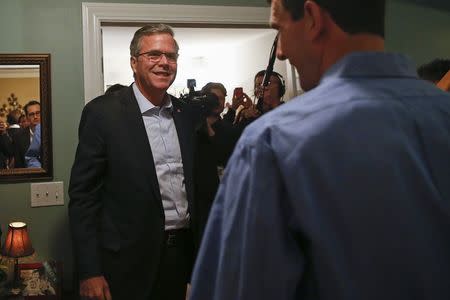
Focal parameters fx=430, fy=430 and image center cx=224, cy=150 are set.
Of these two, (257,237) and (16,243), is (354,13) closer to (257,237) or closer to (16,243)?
(257,237)

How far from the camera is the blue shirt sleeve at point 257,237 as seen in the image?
1.45 ft

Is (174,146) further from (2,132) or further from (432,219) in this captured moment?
(432,219)

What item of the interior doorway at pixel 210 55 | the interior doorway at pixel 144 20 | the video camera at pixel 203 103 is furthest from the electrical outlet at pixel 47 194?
the interior doorway at pixel 210 55

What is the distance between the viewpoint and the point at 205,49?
487 cm

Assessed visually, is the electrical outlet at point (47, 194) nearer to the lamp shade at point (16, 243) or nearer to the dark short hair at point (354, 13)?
the lamp shade at point (16, 243)

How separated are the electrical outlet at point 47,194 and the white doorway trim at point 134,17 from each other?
0.39 meters

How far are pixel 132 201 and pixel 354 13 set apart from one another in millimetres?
1009

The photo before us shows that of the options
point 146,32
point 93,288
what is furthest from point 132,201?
point 146,32

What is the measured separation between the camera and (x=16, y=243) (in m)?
1.63

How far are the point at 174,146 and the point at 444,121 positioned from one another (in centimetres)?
104

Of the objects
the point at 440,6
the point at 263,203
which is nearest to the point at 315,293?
the point at 263,203

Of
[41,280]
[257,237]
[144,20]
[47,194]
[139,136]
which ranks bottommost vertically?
[41,280]

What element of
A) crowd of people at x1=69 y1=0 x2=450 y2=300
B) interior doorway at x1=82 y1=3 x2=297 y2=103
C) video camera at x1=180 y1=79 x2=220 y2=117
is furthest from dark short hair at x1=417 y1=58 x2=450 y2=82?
crowd of people at x1=69 y1=0 x2=450 y2=300

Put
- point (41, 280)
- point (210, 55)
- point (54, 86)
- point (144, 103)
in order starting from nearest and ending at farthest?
point (144, 103)
point (41, 280)
point (54, 86)
point (210, 55)
